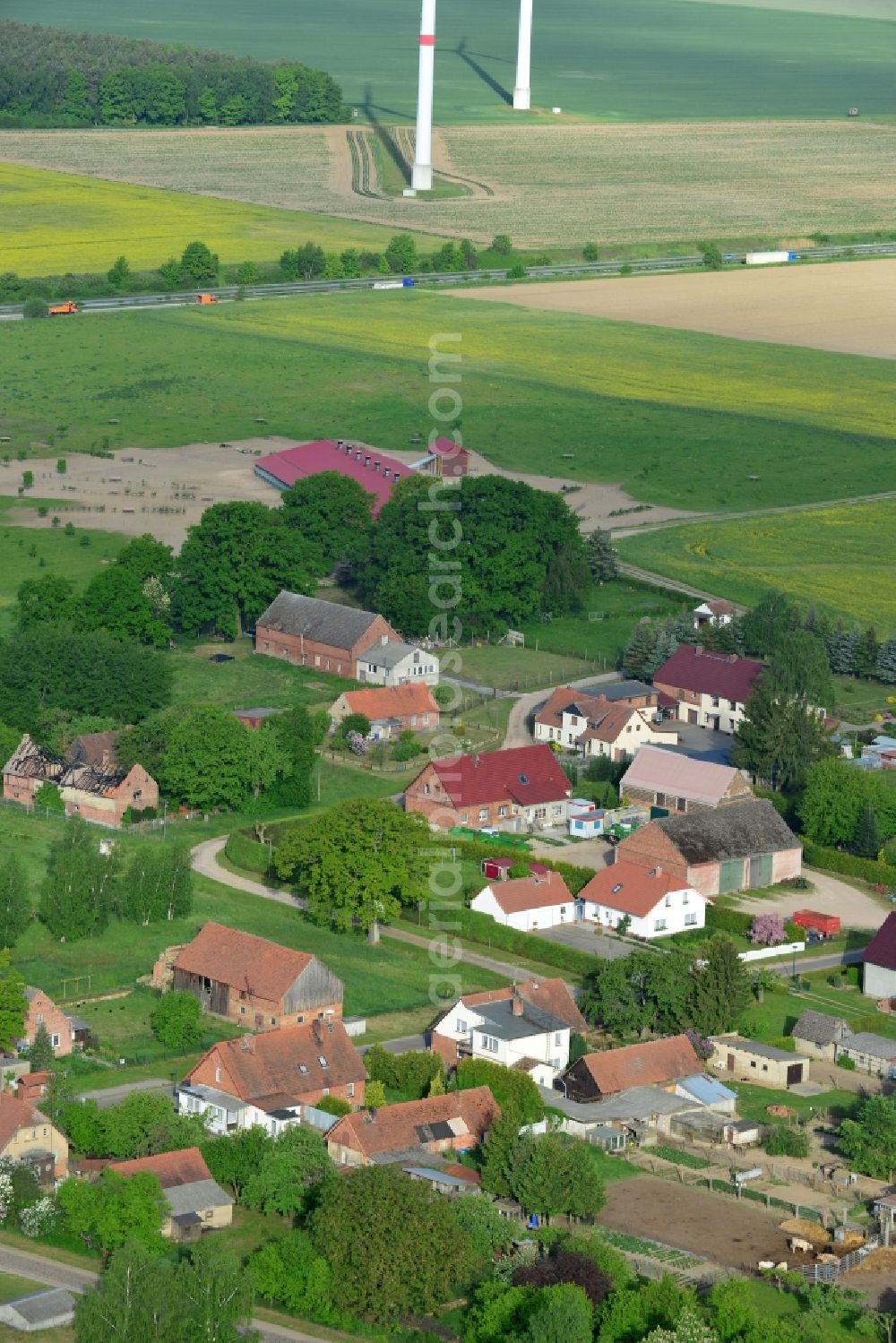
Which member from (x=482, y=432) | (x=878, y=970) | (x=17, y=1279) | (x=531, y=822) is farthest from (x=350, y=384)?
(x=17, y=1279)

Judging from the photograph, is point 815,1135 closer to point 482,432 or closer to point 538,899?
point 538,899

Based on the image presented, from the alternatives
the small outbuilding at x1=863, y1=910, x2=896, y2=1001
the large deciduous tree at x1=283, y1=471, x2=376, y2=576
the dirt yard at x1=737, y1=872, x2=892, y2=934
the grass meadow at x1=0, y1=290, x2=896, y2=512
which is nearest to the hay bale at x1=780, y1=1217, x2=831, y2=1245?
the small outbuilding at x1=863, y1=910, x2=896, y2=1001

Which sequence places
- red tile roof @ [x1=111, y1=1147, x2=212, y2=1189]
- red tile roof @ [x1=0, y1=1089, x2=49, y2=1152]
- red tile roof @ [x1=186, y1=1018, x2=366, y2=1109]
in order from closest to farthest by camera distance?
1. red tile roof @ [x1=111, y1=1147, x2=212, y2=1189]
2. red tile roof @ [x1=0, y1=1089, x2=49, y2=1152]
3. red tile roof @ [x1=186, y1=1018, x2=366, y2=1109]

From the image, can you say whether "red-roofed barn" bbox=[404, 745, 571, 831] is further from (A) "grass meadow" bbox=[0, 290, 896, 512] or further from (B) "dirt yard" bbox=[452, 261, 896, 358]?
(B) "dirt yard" bbox=[452, 261, 896, 358]

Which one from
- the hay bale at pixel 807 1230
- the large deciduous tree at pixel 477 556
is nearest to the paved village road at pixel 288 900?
the hay bale at pixel 807 1230

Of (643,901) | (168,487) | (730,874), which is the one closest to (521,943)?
(643,901)

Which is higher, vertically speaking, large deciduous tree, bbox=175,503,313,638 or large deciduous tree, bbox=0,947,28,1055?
large deciduous tree, bbox=175,503,313,638
